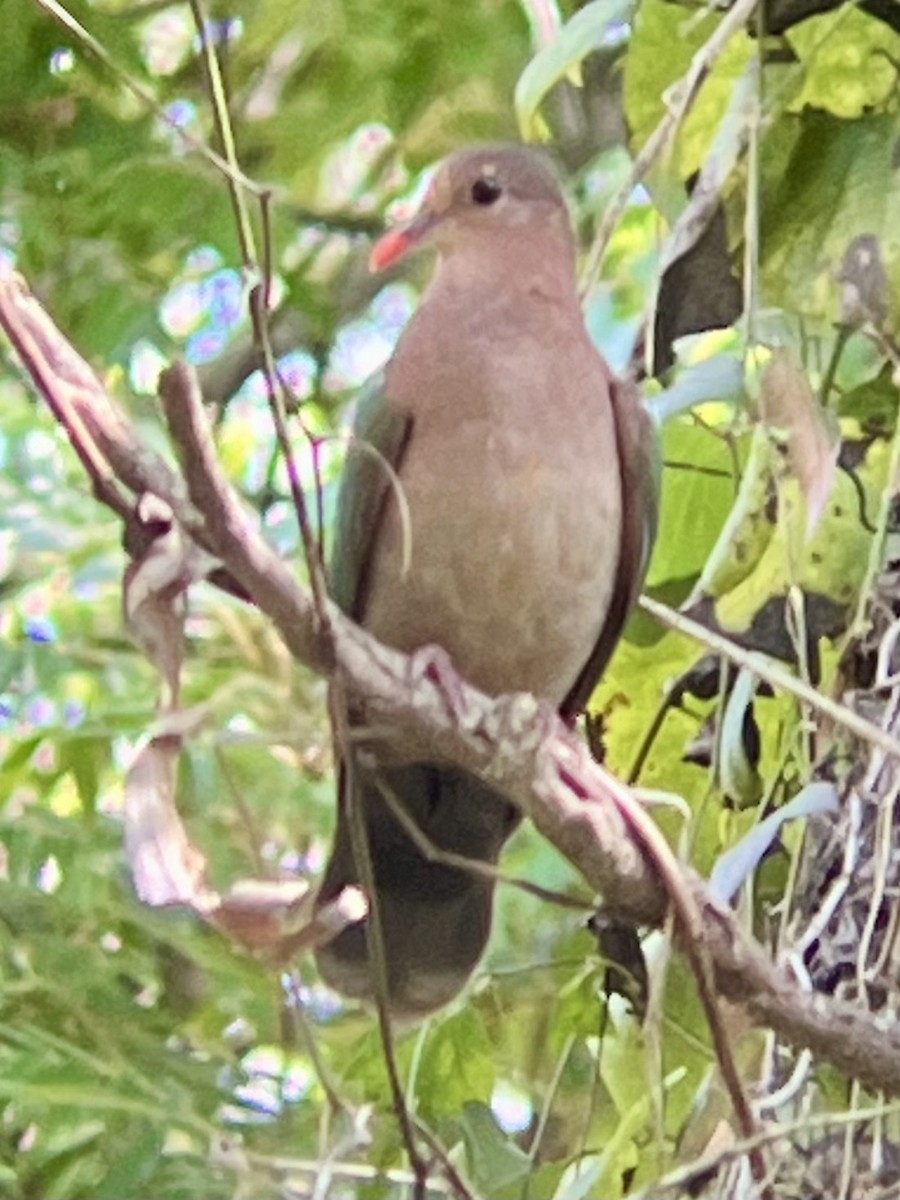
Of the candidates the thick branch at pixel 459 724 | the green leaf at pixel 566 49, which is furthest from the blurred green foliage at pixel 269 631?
the thick branch at pixel 459 724

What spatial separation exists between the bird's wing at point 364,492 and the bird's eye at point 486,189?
0.47ft

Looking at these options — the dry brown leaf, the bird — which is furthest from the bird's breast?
the dry brown leaf

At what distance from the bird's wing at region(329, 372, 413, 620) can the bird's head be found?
0.35 feet

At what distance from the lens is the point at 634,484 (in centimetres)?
114

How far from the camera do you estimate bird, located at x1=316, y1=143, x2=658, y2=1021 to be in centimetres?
110

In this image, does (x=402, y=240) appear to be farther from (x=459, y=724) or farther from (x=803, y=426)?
(x=459, y=724)

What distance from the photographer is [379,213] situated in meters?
1.66

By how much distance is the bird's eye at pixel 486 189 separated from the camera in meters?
1.22

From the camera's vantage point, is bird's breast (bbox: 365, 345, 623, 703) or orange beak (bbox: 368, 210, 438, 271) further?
orange beak (bbox: 368, 210, 438, 271)

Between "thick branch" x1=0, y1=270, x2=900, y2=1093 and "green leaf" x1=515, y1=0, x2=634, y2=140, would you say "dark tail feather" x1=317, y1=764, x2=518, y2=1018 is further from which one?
"green leaf" x1=515, y1=0, x2=634, y2=140

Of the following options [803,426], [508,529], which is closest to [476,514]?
[508,529]

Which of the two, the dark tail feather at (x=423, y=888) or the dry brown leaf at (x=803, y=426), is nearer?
the dry brown leaf at (x=803, y=426)

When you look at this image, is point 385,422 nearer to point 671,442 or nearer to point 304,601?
→ point 671,442

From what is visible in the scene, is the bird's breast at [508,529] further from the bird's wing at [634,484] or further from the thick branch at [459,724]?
the thick branch at [459,724]
